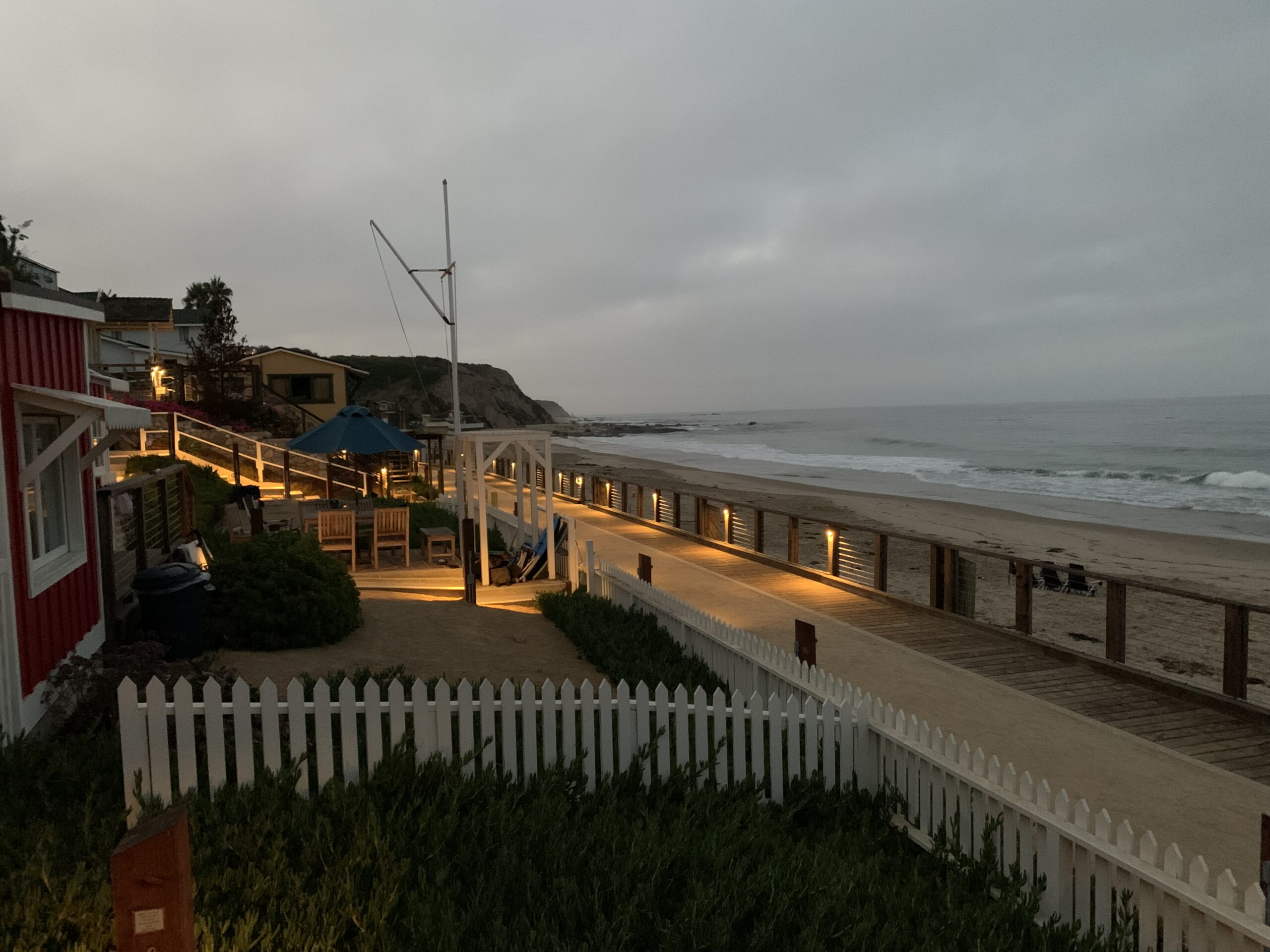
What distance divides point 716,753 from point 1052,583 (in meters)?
9.27

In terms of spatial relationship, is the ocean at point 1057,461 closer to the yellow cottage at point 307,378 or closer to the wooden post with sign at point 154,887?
the yellow cottage at point 307,378

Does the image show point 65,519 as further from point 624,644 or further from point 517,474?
point 517,474

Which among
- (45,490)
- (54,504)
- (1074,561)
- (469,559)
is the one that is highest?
(45,490)

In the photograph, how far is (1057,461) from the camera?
4822 centimetres

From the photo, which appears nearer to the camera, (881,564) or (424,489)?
(881,564)

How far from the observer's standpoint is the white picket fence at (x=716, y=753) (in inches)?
151

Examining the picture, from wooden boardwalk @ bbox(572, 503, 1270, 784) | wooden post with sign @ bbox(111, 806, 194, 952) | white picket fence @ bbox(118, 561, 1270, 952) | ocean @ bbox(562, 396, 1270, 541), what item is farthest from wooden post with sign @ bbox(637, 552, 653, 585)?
ocean @ bbox(562, 396, 1270, 541)

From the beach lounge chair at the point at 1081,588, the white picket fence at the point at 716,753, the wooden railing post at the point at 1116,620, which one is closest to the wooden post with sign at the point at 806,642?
the white picket fence at the point at 716,753

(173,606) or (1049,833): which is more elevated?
(173,606)

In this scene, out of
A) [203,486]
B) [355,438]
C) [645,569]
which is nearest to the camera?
[645,569]

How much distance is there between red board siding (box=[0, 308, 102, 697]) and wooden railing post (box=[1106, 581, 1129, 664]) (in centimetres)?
884

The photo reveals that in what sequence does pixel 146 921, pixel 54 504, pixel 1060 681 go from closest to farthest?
pixel 146 921 → pixel 54 504 → pixel 1060 681

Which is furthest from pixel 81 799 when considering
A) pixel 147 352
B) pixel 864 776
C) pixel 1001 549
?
pixel 147 352

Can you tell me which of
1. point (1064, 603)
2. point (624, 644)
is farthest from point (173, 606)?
point (1064, 603)
